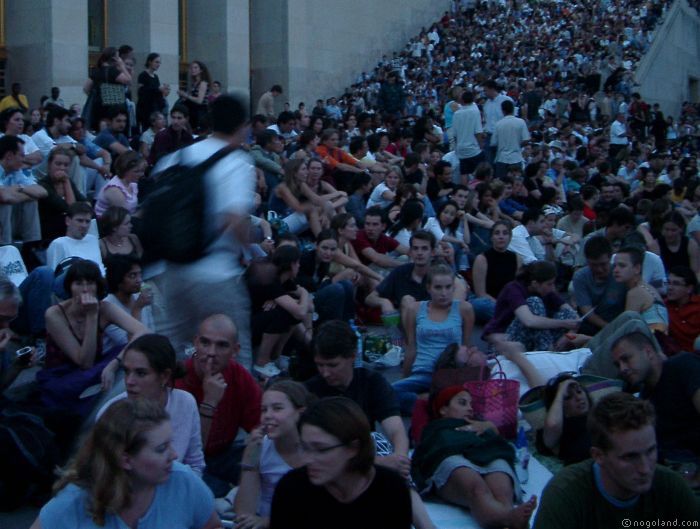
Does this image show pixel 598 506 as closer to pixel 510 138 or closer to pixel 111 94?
pixel 111 94

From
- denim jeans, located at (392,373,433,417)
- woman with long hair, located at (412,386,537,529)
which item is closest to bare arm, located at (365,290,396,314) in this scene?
denim jeans, located at (392,373,433,417)

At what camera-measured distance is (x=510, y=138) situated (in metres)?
17.2

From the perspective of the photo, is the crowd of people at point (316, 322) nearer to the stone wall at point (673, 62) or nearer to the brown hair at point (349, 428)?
the brown hair at point (349, 428)

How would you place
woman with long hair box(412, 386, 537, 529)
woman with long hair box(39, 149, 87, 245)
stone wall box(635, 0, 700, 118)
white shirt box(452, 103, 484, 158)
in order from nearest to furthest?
1. woman with long hair box(412, 386, 537, 529)
2. woman with long hair box(39, 149, 87, 245)
3. white shirt box(452, 103, 484, 158)
4. stone wall box(635, 0, 700, 118)

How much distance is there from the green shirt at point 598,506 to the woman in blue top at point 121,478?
1.47 m

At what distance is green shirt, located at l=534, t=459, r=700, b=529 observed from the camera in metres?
4.00

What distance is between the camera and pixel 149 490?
414 cm

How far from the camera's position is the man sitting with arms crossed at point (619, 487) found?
157 inches

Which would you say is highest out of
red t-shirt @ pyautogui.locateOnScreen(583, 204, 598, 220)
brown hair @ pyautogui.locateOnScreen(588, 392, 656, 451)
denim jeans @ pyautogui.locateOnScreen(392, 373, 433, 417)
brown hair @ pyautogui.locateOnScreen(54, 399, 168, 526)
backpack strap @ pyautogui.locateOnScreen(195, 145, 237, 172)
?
backpack strap @ pyautogui.locateOnScreen(195, 145, 237, 172)

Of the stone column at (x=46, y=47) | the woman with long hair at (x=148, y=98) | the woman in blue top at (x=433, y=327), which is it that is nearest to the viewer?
the woman in blue top at (x=433, y=327)

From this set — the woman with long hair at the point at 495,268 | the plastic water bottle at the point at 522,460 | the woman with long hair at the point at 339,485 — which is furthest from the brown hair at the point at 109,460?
the woman with long hair at the point at 495,268

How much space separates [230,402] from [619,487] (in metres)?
2.75

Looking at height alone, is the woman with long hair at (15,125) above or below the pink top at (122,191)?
above

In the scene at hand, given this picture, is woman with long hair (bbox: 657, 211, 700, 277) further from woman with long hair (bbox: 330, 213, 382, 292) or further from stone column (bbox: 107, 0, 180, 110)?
stone column (bbox: 107, 0, 180, 110)
